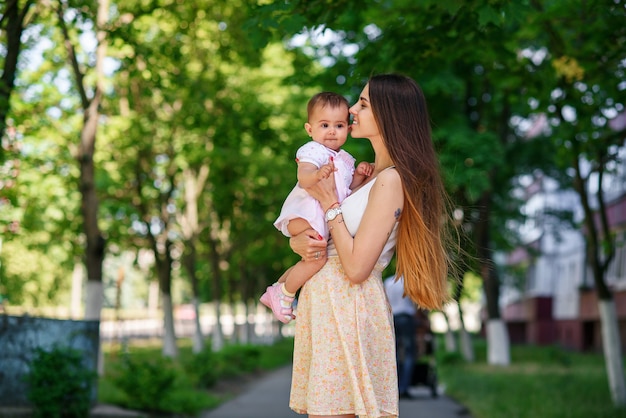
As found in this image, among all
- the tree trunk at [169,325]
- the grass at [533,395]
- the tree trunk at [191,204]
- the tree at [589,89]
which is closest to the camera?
the tree at [589,89]

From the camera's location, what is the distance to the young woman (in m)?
4.03

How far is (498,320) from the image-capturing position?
95.9 feet

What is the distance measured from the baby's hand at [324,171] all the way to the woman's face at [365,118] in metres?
0.23

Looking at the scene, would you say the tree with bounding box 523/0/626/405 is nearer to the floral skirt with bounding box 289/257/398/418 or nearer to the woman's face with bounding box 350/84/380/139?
the woman's face with bounding box 350/84/380/139

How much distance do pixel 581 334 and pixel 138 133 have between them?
86.3 feet

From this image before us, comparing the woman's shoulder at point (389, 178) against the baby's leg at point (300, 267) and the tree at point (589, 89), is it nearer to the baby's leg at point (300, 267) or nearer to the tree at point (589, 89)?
the baby's leg at point (300, 267)

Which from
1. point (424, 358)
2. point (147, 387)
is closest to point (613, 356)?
point (424, 358)

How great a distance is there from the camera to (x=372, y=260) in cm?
401

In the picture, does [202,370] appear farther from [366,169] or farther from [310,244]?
[310,244]

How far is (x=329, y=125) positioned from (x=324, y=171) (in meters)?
0.28

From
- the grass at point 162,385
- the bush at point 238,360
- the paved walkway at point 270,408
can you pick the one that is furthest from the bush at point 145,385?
the bush at point 238,360

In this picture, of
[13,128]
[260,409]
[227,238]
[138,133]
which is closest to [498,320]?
[227,238]

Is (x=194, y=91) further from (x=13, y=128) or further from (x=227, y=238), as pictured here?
(x=227, y=238)

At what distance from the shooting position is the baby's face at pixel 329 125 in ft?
13.9
